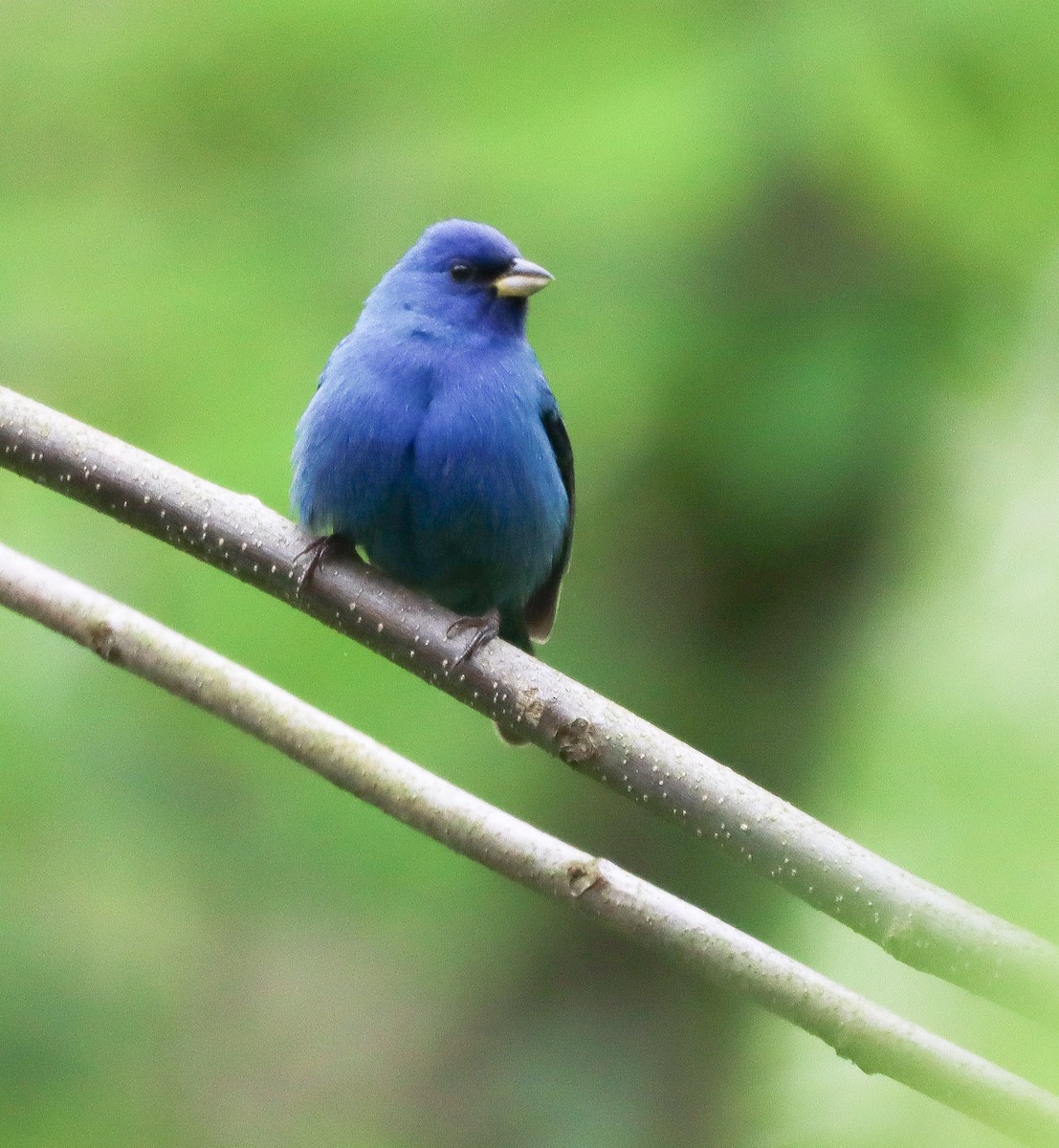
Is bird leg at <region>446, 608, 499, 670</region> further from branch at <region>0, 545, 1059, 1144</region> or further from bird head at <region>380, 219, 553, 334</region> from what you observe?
bird head at <region>380, 219, 553, 334</region>

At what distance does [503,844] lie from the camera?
305 centimetres

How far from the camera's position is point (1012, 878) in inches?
50.3

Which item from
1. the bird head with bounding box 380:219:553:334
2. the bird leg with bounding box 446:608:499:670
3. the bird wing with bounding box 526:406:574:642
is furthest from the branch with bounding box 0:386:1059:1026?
the bird head with bounding box 380:219:553:334

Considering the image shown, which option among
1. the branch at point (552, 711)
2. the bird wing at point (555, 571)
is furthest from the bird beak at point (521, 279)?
the branch at point (552, 711)

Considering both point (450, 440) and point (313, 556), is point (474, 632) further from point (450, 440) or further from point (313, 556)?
point (450, 440)

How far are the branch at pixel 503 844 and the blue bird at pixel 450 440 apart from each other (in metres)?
1.02

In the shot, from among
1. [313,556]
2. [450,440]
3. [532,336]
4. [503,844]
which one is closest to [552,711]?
[503,844]

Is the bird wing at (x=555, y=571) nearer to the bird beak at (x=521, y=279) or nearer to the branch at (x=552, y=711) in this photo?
the bird beak at (x=521, y=279)

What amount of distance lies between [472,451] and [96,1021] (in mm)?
2279

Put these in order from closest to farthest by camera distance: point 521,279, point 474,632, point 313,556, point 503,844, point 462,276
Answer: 1. point 503,844
2. point 474,632
3. point 313,556
4. point 521,279
5. point 462,276

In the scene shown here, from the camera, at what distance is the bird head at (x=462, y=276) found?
16.8ft

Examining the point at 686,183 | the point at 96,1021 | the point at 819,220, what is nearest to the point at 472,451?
the point at 686,183

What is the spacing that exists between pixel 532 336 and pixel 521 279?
0.90ft

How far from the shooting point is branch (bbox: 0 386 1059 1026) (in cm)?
256
